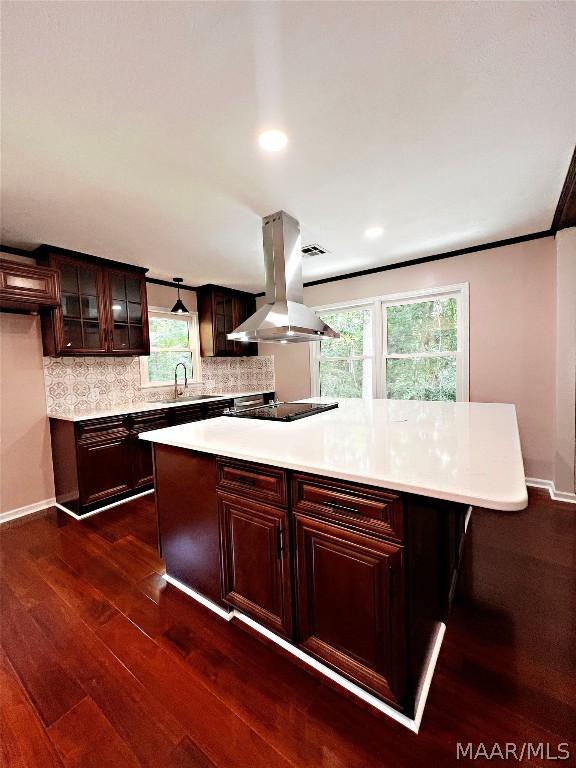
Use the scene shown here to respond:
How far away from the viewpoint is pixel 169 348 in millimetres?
4387

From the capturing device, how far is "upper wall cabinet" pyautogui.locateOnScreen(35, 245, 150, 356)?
300 cm

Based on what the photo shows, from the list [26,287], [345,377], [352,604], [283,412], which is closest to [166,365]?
[26,287]

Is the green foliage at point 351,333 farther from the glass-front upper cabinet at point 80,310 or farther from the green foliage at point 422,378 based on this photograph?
the glass-front upper cabinet at point 80,310

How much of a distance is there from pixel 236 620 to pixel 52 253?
3256mm

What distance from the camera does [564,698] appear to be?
1.24 metres

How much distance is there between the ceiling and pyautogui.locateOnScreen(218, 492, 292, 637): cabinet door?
176cm

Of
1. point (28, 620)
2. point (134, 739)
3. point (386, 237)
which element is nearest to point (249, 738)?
point (134, 739)

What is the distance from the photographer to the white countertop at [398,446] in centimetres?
102

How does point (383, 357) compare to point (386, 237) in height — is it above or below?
below

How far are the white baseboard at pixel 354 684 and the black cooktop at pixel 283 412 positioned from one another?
1.07 metres

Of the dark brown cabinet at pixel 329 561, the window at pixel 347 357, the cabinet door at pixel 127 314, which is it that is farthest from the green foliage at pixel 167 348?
the dark brown cabinet at pixel 329 561

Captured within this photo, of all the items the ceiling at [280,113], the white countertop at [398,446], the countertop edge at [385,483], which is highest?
the ceiling at [280,113]

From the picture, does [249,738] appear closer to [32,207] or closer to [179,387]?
[32,207]

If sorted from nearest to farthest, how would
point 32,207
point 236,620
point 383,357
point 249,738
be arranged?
1. point 249,738
2. point 236,620
3. point 32,207
4. point 383,357
